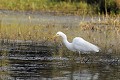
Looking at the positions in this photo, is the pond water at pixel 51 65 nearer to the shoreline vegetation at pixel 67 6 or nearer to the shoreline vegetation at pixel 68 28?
the shoreline vegetation at pixel 68 28

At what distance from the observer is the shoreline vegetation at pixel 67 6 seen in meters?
43.9

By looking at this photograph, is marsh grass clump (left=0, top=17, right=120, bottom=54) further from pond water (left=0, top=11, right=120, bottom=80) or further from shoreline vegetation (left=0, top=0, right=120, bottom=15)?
shoreline vegetation (left=0, top=0, right=120, bottom=15)

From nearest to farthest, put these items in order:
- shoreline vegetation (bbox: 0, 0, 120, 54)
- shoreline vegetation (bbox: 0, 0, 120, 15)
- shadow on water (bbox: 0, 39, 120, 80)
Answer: shadow on water (bbox: 0, 39, 120, 80) → shoreline vegetation (bbox: 0, 0, 120, 54) → shoreline vegetation (bbox: 0, 0, 120, 15)

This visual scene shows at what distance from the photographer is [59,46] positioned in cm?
1978

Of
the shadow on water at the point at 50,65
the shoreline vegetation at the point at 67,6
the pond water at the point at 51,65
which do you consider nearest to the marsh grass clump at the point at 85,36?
the pond water at the point at 51,65

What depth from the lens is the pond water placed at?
42.2 ft

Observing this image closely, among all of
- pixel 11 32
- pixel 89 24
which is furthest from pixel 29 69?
pixel 89 24

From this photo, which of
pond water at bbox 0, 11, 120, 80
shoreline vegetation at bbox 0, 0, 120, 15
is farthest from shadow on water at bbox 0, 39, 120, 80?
shoreline vegetation at bbox 0, 0, 120, 15

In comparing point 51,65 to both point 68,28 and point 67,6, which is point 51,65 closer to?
point 68,28

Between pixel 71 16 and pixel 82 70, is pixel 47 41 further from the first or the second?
pixel 71 16

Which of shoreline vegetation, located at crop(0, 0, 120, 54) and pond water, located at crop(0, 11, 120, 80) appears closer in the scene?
pond water, located at crop(0, 11, 120, 80)

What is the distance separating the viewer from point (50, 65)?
48.3ft

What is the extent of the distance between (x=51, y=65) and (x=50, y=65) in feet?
0.09

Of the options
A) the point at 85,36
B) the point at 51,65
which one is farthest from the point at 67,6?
the point at 51,65
